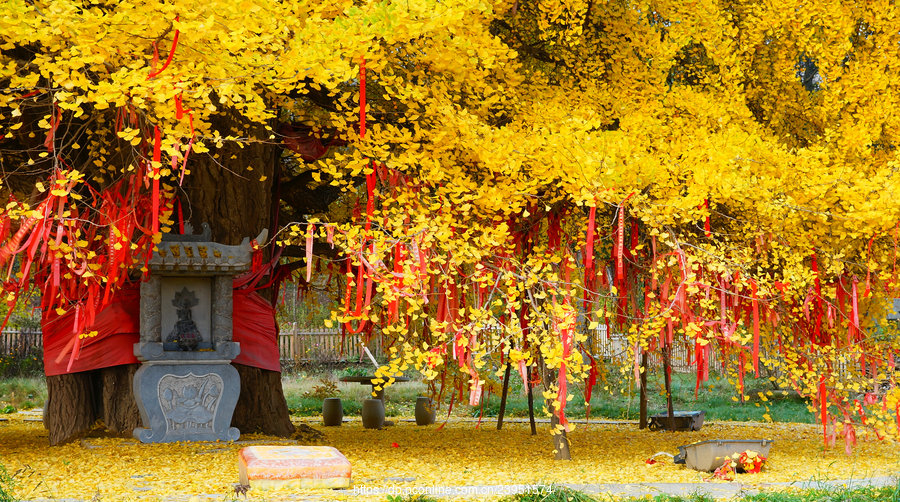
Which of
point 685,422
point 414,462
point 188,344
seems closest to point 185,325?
point 188,344

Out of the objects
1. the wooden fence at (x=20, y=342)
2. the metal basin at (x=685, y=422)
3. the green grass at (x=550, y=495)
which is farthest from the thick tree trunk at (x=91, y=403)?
the wooden fence at (x=20, y=342)

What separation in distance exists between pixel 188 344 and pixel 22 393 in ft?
36.8

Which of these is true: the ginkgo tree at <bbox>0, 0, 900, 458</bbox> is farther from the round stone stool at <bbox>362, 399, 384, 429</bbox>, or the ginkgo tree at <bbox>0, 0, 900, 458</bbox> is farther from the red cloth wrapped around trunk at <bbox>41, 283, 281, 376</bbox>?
the round stone stool at <bbox>362, 399, 384, 429</bbox>

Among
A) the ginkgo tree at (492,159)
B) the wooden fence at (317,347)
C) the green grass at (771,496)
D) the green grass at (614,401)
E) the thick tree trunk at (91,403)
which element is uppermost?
the ginkgo tree at (492,159)

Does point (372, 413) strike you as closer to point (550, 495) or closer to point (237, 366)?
point (237, 366)

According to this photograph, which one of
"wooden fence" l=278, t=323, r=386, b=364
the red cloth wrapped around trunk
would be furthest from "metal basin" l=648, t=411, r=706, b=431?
"wooden fence" l=278, t=323, r=386, b=364

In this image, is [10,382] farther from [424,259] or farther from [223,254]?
[424,259]

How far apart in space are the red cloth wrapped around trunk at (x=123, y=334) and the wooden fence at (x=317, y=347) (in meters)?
12.2

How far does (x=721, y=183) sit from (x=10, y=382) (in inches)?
647

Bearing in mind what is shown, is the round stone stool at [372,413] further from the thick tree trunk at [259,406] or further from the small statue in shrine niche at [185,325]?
the small statue in shrine niche at [185,325]

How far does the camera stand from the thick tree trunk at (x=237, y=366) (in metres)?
9.77

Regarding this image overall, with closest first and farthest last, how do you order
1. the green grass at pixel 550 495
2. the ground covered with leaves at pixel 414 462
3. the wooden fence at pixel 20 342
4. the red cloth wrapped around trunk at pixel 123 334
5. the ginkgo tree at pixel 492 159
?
the green grass at pixel 550 495 → the ginkgo tree at pixel 492 159 → the ground covered with leaves at pixel 414 462 → the red cloth wrapped around trunk at pixel 123 334 → the wooden fence at pixel 20 342

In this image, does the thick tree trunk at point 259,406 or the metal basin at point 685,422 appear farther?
the metal basin at point 685,422

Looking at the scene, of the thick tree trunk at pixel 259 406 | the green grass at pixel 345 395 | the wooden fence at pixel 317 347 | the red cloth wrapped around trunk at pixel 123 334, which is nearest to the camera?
the red cloth wrapped around trunk at pixel 123 334
